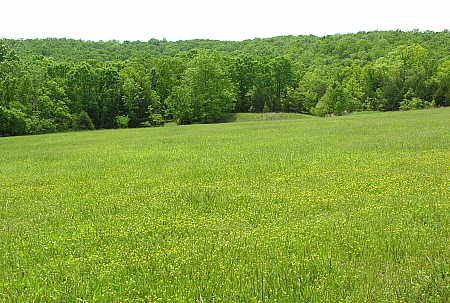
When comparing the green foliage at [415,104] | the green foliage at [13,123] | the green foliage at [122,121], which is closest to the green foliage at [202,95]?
the green foliage at [122,121]

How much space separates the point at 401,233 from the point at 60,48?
426 feet

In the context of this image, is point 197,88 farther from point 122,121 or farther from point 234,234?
point 234,234

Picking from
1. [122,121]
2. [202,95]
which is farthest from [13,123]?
[202,95]

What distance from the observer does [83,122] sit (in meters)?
80.9

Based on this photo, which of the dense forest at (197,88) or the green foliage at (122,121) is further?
the green foliage at (122,121)

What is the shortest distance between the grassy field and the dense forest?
176 ft

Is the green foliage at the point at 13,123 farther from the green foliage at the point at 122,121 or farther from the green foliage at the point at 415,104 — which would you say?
the green foliage at the point at 415,104

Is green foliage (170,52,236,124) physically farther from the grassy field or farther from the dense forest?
the grassy field

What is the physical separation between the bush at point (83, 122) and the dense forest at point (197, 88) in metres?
0.17

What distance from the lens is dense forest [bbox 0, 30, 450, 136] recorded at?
75938 mm

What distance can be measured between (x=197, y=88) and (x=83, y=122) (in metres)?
22.6

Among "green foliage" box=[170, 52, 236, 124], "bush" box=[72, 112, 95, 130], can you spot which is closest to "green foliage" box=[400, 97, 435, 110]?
"green foliage" box=[170, 52, 236, 124]

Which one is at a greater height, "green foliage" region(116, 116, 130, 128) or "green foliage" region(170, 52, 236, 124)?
"green foliage" region(170, 52, 236, 124)

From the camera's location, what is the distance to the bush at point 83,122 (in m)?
79.4
